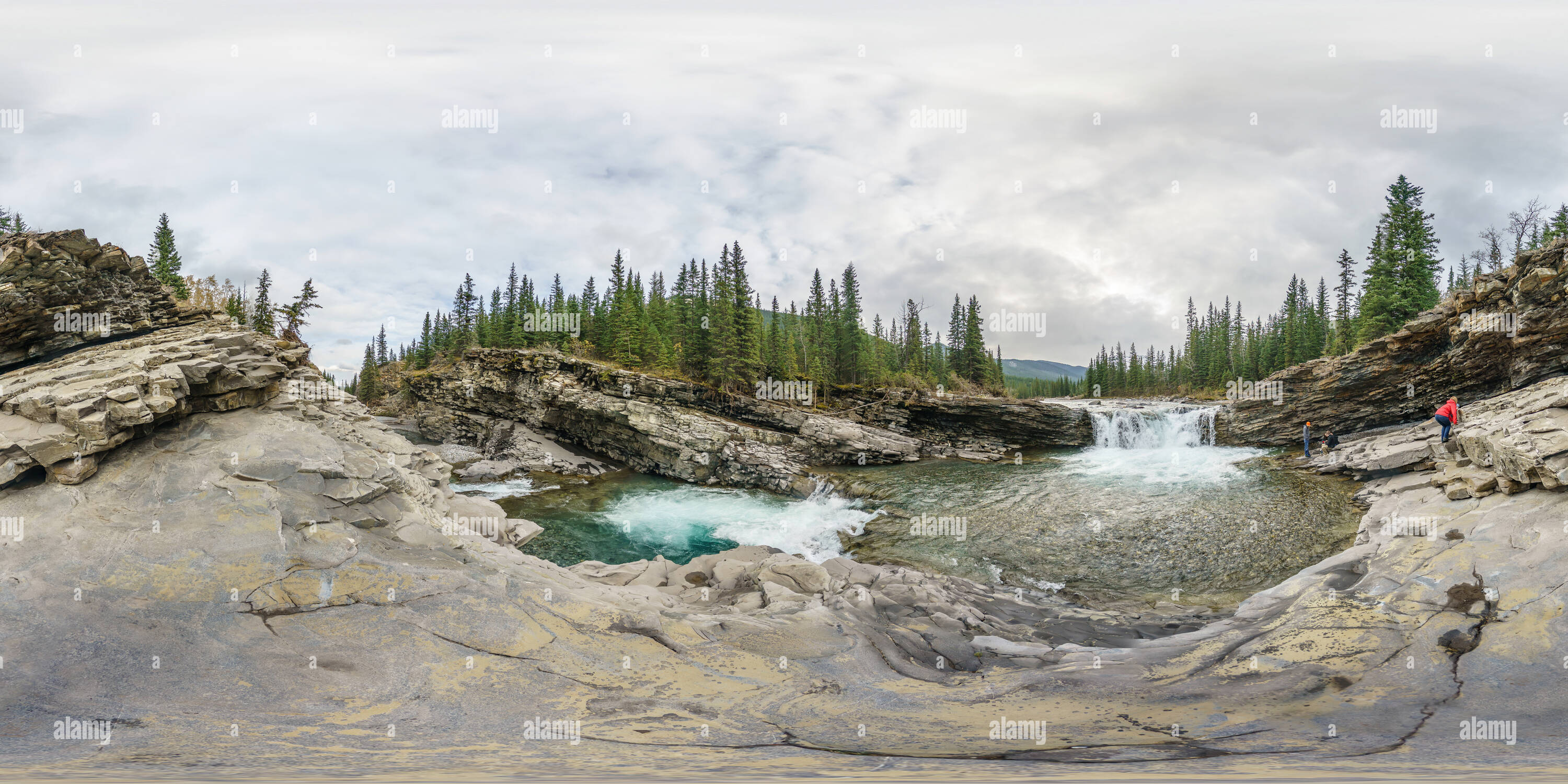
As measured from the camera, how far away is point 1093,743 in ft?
20.6

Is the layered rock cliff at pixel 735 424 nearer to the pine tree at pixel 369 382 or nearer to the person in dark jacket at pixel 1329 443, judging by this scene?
the person in dark jacket at pixel 1329 443

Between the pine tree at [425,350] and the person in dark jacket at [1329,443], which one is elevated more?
the pine tree at [425,350]

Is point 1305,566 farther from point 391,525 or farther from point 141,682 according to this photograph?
point 141,682

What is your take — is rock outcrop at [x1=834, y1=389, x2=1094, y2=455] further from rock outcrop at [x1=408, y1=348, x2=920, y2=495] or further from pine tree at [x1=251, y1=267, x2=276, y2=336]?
pine tree at [x1=251, y1=267, x2=276, y2=336]

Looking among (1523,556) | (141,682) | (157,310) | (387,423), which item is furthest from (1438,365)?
(387,423)

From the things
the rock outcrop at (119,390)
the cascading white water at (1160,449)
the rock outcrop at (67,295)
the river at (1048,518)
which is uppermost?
the rock outcrop at (67,295)

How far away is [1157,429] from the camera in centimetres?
3422

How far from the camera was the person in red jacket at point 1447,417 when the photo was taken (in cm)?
1698

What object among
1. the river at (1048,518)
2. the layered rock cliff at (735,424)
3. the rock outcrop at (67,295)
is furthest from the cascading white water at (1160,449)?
the rock outcrop at (67,295)

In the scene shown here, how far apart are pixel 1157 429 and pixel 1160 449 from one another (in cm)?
212

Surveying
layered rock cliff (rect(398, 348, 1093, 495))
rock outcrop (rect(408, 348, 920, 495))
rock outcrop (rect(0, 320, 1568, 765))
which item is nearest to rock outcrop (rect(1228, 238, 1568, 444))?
layered rock cliff (rect(398, 348, 1093, 495))

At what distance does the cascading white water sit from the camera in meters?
25.4

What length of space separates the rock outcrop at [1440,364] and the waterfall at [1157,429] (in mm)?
1764

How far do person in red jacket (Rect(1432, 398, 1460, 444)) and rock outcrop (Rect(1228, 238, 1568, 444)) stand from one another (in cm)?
537
